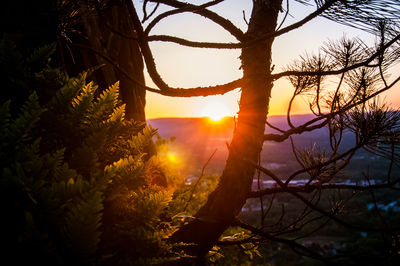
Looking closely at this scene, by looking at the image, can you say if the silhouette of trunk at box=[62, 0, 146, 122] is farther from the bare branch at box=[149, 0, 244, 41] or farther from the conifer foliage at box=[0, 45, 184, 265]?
the conifer foliage at box=[0, 45, 184, 265]

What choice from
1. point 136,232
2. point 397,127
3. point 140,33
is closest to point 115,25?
point 140,33

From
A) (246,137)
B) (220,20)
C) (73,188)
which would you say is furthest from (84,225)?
(220,20)

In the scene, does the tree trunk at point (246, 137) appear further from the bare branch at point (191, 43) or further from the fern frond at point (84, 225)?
the fern frond at point (84, 225)

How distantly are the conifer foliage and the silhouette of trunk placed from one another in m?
1.27

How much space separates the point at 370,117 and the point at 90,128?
6.96 ft

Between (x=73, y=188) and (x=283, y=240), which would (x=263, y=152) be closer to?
(x=283, y=240)

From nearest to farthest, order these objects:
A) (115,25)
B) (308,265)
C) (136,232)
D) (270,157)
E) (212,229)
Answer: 1. (136,232)
2. (212,229)
3. (115,25)
4. (308,265)
5. (270,157)

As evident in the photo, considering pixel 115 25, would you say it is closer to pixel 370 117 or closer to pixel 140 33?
pixel 140 33

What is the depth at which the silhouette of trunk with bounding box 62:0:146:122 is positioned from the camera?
236cm

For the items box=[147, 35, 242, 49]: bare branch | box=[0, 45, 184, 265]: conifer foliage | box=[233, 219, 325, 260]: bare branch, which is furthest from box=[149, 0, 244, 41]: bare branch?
box=[233, 219, 325, 260]: bare branch

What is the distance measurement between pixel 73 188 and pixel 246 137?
60.5 inches

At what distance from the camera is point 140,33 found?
1639 millimetres

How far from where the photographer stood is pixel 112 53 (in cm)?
299

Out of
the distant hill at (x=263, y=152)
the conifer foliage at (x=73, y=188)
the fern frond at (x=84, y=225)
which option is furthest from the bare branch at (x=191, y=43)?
the distant hill at (x=263, y=152)
